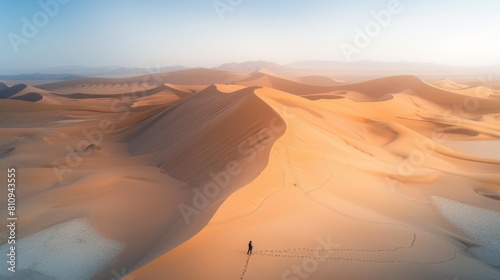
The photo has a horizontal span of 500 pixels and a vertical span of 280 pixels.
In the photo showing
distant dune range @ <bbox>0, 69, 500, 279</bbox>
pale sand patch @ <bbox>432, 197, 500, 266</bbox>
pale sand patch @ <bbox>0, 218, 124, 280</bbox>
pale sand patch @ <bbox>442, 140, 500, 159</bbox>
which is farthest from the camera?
pale sand patch @ <bbox>442, 140, 500, 159</bbox>

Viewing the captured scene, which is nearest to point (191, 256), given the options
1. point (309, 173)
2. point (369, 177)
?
point (309, 173)

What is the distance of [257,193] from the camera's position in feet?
28.9

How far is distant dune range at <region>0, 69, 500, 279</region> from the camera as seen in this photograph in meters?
6.37

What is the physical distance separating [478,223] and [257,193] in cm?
735

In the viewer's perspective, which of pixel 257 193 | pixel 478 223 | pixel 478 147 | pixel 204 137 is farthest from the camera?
pixel 478 147

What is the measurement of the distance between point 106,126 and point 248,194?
20.4 metres

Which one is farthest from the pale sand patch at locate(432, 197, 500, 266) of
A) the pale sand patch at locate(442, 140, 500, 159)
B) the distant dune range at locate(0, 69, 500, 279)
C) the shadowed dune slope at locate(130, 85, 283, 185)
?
the pale sand patch at locate(442, 140, 500, 159)

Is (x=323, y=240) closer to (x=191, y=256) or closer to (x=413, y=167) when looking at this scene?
(x=191, y=256)

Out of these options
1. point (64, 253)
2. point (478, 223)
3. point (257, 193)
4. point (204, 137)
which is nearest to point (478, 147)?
point (478, 223)

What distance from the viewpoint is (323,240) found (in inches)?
276

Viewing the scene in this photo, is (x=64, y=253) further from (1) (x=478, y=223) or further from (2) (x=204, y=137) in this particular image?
(1) (x=478, y=223)

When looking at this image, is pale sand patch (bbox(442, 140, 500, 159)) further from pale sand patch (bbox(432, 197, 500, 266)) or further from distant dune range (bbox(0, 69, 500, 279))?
pale sand patch (bbox(432, 197, 500, 266))

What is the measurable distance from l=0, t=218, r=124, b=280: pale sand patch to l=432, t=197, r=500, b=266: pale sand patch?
9.79 m

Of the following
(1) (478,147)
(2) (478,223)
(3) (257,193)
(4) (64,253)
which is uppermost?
(3) (257,193)
